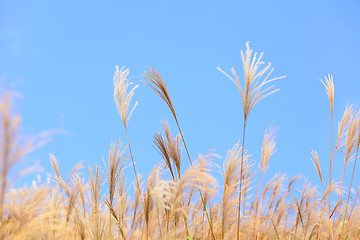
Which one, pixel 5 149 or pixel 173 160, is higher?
pixel 173 160

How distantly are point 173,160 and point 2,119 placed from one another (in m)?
1.48

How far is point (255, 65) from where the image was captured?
2305mm

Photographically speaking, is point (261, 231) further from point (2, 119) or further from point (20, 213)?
point (2, 119)

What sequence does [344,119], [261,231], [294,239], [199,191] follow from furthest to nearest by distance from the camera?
1. [261,231]
2. [294,239]
3. [344,119]
4. [199,191]

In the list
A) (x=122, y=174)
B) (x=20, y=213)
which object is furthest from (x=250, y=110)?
(x=20, y=213)

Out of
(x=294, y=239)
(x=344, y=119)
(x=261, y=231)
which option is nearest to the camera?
(x=344, y=119)

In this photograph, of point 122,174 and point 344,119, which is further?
point 344,119

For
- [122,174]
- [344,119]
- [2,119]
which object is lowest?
[2,119]

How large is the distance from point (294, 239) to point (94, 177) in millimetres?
2306

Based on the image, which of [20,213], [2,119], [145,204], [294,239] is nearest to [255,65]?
[145,204]

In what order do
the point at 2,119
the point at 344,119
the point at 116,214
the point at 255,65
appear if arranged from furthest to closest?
the point at 344,119, the point at 116,214, the point at 255,65, the point at 2,119

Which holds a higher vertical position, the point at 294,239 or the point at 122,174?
the point at 122,174

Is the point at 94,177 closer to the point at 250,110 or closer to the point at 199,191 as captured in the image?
the point at 199,191

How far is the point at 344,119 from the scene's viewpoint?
322cm
